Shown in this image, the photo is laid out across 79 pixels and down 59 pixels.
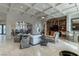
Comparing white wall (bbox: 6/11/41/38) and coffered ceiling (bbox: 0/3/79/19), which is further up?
coffered ceiling (bbox: 0/3/79/19)

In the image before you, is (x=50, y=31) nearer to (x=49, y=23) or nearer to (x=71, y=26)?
(x=49, y=23)

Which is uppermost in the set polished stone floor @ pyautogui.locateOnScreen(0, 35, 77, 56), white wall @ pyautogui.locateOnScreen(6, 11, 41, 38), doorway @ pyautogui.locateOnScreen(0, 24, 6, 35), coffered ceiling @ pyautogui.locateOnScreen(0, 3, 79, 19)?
coffered ceiling @ pyautogui.locateOnScreen(0, 3, 79, 19)

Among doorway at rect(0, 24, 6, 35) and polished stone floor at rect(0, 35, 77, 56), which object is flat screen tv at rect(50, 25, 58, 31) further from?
doorway at rect(0, 24, 6, 35)

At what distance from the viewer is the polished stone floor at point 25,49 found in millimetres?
2285

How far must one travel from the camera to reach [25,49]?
228 centimetres

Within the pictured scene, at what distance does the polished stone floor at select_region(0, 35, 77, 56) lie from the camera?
90.0 inches

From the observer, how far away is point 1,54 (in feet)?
7.55

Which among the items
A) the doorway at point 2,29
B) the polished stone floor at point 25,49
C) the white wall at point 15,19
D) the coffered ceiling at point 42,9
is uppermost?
the coffered ceiling at point 42,9

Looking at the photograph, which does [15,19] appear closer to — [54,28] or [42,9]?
[42,9]

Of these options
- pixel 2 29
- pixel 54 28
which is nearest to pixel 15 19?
pixel 2 29

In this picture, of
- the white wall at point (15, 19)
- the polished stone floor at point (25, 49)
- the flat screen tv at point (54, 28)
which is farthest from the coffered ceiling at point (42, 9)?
the polished stone floor at point (25, 49)

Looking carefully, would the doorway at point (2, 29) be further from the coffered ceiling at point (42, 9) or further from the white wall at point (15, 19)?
the coffered ceiling at point (42, 9)

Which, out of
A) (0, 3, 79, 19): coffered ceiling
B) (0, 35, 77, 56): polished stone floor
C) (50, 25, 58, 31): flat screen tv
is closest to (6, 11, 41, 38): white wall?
(0, 3, 79, 19): coffered ceiling

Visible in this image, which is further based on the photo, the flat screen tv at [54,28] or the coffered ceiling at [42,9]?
the flat screen tv at [54,28]
